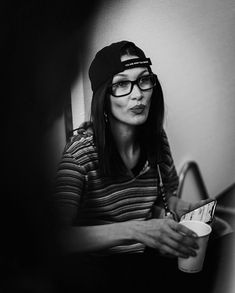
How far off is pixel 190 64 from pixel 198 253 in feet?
1.38

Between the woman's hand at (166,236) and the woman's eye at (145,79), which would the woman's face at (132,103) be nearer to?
the woman's eye at (145,79)

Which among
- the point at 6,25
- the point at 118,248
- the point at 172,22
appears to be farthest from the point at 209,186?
the point at 6,25

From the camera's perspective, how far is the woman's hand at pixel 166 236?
30.9 inches

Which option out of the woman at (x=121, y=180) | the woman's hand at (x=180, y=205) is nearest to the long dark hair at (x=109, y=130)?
the woman at (x=121, y=180)

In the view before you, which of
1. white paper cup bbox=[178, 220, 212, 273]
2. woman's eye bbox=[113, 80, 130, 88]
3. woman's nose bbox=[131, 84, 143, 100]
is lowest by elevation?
white paper cup bbox=[178, 220, 212, 273]

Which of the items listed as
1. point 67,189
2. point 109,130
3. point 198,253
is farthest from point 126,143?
point 198,253

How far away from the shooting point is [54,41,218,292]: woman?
0.79 metres

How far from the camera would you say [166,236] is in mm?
786

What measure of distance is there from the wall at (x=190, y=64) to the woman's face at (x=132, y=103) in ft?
0.17

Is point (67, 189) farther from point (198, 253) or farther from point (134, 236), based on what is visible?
point (198, 253)

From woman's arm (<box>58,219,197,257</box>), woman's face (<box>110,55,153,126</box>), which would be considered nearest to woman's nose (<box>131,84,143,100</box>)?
woman's face (<box>110,55,153,126</box>)

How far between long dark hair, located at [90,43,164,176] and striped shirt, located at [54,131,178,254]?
2cm

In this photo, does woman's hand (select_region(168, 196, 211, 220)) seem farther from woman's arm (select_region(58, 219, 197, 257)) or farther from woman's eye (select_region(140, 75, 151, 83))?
woman's eye (select_region(140, 75, 151, 83))

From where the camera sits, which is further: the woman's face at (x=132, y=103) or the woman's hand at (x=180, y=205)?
the woman's hand at (x=180, y=205)
